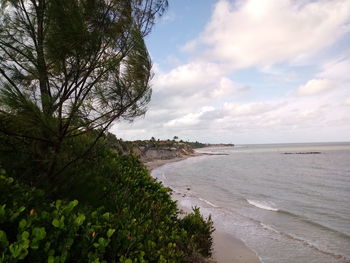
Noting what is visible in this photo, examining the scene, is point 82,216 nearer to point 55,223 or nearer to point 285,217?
point 55,223

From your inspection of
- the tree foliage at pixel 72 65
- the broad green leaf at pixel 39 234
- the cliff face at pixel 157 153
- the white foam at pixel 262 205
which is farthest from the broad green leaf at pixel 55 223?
the cliff face at pixel 157 153

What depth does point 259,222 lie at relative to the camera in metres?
12.3

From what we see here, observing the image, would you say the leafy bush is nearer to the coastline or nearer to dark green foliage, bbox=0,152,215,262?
dark green foliage, bbox=0,152,215,262

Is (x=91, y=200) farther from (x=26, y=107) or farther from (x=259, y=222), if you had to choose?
(x=259, y=222)

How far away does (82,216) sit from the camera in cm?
246

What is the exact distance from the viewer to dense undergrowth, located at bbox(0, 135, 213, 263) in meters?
2.18

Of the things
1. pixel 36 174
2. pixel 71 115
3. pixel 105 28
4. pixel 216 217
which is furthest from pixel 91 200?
pixel 216 217

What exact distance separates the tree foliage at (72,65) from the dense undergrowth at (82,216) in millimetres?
377

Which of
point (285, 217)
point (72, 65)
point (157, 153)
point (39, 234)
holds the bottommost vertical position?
point (285, 217)

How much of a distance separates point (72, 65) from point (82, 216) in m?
2.35

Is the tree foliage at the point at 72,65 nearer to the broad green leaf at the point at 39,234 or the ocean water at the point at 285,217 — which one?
the broad green leaf at the point at 39,234

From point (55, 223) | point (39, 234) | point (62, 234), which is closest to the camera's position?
point (39, 234)

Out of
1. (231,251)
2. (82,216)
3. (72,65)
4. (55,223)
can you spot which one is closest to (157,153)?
(231,251)

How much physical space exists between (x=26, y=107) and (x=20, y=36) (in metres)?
1.90
